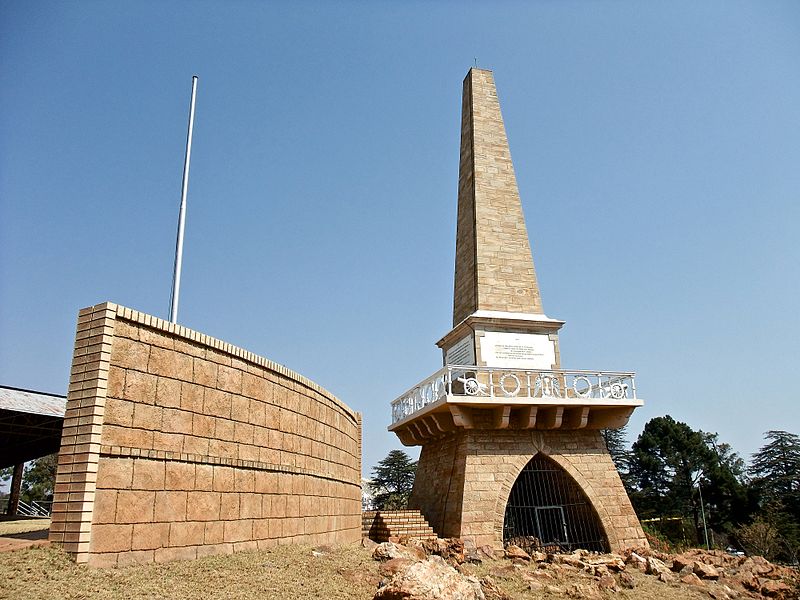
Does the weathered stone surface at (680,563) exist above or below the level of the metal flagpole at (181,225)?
below

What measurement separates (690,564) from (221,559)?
32.5 ft

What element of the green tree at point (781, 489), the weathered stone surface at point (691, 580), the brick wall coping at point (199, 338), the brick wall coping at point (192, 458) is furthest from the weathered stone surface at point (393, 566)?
the green tree at point (781, 489)

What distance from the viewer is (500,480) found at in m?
14.3

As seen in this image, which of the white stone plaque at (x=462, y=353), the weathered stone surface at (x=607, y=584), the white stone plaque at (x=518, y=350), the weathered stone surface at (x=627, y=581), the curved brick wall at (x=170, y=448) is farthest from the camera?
the white stone plaque at (x=462, y=353)

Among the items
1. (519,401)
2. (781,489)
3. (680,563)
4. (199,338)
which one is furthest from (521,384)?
(781,489)

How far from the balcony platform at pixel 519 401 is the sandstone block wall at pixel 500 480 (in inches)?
13.6

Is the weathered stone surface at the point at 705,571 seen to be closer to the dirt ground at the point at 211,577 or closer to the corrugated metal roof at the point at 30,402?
the dirt ground at the point at 211,577

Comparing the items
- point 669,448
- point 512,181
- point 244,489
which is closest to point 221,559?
point 244,489

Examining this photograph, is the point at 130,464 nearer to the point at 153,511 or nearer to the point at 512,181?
the point at 153,511

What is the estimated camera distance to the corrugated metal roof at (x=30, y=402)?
1370cm

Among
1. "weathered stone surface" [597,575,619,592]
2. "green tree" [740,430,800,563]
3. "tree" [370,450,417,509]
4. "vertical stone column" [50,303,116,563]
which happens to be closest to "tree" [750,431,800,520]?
"green tree" [740,430,800,563]

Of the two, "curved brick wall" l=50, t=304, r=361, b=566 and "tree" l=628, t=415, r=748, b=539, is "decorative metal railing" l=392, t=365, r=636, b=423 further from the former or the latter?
"tree" l=628, t=415, r=748, b=539

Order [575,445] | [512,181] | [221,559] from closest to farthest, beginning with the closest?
[221,559]
[575,445]
[512,181]

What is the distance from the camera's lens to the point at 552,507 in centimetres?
1527
